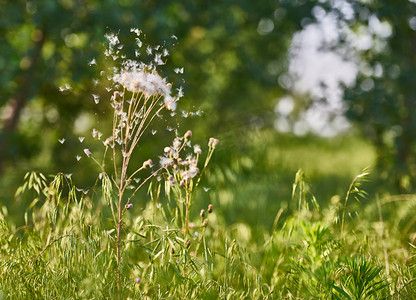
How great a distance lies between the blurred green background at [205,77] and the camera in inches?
172

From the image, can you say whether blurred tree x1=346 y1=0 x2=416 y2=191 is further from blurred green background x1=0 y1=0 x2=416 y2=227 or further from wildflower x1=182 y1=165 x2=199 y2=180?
wildflower x1=182 y1=165 x2=199 y2=180

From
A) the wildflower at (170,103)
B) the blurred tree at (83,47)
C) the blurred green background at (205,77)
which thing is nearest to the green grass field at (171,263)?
the wildflower at (170,103)

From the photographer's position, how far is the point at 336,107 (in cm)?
500

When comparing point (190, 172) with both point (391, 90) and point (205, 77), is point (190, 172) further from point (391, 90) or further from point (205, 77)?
point (205, 77)

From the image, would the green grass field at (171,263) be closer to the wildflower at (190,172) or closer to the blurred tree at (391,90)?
the wildflower at (190,172)

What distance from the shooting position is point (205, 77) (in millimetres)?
6992

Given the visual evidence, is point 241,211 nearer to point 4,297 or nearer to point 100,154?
point 100,154

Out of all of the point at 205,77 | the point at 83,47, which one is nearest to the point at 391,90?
the point at 205,77

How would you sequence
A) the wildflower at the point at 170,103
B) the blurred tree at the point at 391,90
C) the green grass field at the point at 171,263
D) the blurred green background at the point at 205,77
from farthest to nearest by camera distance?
the blurred tree at the point at 391,90 → the blurred green background at the point at 205,77 → the green grass field at the point at 171,263 → the wildflower at the point at 170,103

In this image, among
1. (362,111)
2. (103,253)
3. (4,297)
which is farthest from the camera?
(362,111)

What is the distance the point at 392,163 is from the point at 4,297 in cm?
476

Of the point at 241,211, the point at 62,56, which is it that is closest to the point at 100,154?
the point at 62,56

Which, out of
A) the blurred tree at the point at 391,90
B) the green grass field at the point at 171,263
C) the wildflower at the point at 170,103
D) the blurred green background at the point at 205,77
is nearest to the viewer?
the wildflower at the point at 170,103

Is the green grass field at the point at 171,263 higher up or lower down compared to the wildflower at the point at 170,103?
lower down
